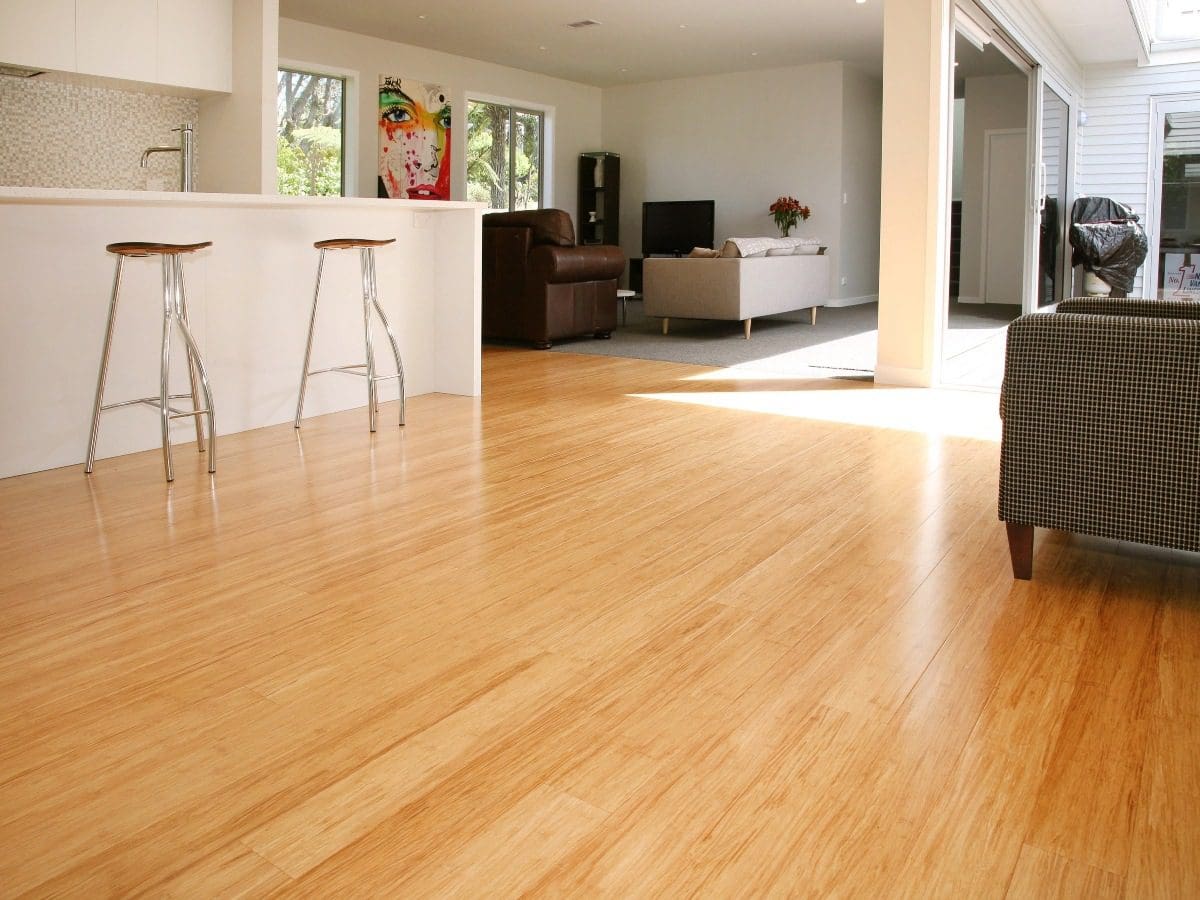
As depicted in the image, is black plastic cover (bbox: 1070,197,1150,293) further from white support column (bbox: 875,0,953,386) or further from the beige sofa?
the beige sofa

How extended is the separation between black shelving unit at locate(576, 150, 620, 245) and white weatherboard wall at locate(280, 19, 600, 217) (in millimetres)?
159

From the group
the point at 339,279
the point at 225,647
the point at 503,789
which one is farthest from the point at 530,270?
the point at 503,789

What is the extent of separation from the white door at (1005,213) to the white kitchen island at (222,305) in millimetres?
2780

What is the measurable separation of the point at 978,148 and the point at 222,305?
13.1ft

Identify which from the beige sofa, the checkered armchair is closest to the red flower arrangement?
the beige sofa

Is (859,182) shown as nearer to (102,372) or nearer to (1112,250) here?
(1112,250)

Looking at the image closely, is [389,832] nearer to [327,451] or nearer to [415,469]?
[415,469]

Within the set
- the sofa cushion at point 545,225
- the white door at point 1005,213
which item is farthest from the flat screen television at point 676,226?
the white door at point 1005,213

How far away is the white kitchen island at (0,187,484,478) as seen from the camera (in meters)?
3.59

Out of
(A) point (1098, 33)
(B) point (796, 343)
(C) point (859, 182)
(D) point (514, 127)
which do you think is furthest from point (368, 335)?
(C) point (859, 182)

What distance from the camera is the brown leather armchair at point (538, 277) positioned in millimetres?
7273

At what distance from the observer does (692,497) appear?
11.0 feet

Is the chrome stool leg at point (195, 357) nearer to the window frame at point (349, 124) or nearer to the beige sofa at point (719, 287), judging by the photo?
the beige sofa at point (719, 287)

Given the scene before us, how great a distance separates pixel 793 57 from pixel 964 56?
5.75 meters
